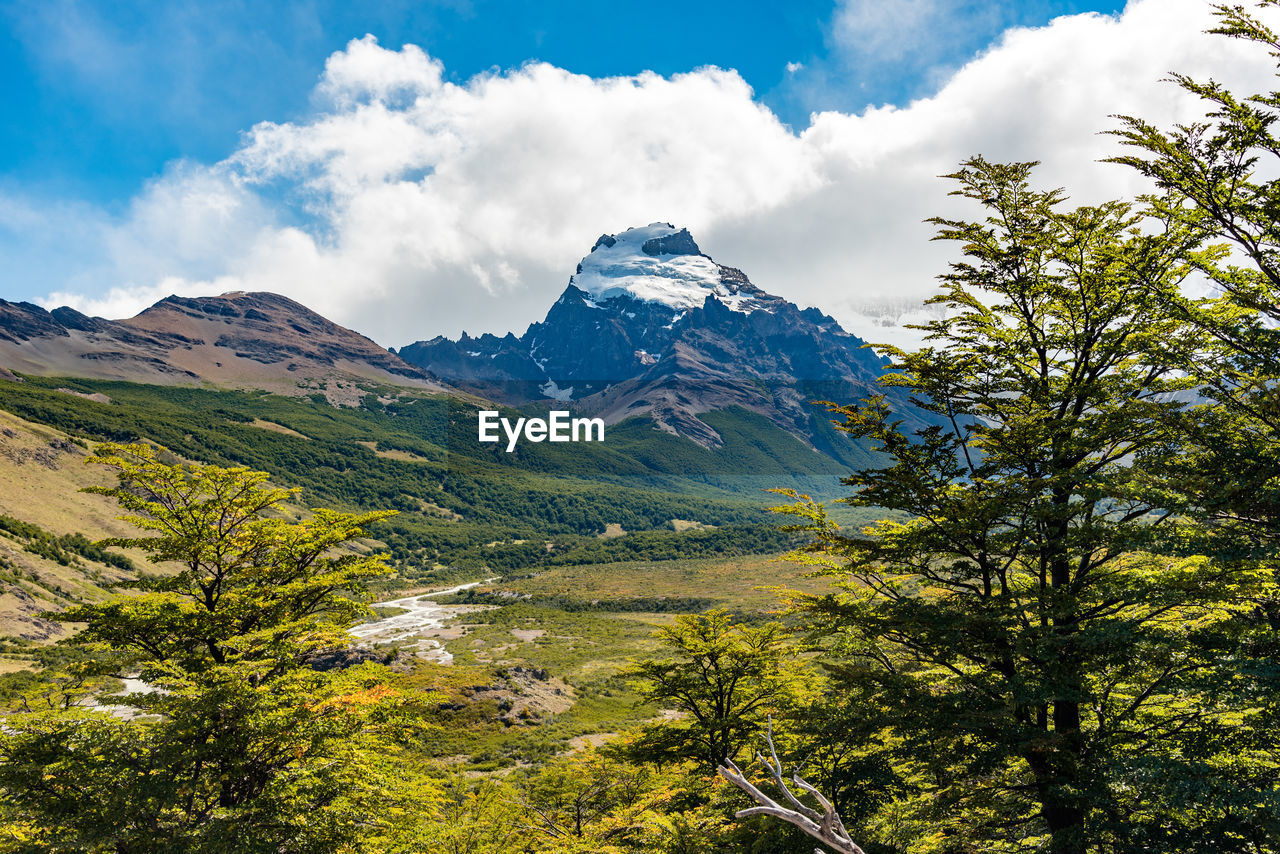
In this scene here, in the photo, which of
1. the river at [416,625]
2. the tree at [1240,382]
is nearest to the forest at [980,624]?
the tree at [1240,382]

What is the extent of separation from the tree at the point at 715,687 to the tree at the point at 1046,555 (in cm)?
668

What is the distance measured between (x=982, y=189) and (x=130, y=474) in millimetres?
19093

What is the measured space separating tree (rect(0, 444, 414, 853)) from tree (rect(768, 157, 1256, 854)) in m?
11.0

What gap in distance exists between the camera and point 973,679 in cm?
1206

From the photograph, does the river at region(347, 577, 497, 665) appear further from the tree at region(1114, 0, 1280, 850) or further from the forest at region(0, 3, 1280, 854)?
the tree at region(1114, 0, 1280, 850)

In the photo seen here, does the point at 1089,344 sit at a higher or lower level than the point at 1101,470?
higher

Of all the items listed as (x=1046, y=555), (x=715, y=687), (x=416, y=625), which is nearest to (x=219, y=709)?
(x=715, y=687)

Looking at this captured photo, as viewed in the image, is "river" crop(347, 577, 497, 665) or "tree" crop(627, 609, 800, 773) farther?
"river" crop(347, 577, 497, 665)

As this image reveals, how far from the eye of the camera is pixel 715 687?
20562 mm

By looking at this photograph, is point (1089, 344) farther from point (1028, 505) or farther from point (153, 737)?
point (153, 737)

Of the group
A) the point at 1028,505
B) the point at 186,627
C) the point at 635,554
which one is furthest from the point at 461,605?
the point at 1028,505

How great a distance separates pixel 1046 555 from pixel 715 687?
11729mm

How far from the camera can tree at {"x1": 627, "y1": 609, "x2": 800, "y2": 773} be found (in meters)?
20.1

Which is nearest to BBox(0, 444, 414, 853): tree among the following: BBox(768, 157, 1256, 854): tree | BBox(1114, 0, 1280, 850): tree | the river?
BBox(768, 157, 1256, 854): tree
